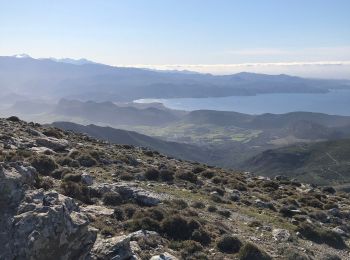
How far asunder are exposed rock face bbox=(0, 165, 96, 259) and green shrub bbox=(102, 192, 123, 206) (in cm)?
741

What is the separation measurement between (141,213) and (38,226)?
8.08 metres

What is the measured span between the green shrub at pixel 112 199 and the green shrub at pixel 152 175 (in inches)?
329

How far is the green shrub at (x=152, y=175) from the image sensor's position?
29481mm

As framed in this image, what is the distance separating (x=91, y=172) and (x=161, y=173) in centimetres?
562

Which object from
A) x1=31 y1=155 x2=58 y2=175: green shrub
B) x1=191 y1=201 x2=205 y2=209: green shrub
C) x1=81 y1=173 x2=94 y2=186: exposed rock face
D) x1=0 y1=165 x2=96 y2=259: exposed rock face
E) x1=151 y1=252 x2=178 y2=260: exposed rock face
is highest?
x1=0 y1=165 x2=96 y2=259: exposed rock face

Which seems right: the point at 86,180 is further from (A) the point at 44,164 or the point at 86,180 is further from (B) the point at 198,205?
(B) the point at 198,205

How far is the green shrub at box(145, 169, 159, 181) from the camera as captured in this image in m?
29.5

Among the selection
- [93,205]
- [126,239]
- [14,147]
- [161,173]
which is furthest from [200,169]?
[126,239]

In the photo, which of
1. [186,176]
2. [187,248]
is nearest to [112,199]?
[187,248]

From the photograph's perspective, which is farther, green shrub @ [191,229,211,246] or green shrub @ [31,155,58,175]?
green shrub @ [31,155,58,175]

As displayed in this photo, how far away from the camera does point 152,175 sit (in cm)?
2977

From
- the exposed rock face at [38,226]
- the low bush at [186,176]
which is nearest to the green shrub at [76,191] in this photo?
the exposed rock face at [38,226]

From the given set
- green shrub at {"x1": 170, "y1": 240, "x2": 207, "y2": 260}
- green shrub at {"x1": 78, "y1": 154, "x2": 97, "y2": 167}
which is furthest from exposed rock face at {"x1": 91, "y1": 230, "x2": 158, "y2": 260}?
green shrub at {"x1": 78, "y1": 154, "x2": 97, "y2": 167}

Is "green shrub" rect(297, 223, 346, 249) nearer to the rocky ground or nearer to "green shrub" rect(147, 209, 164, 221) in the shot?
the rocky ground
